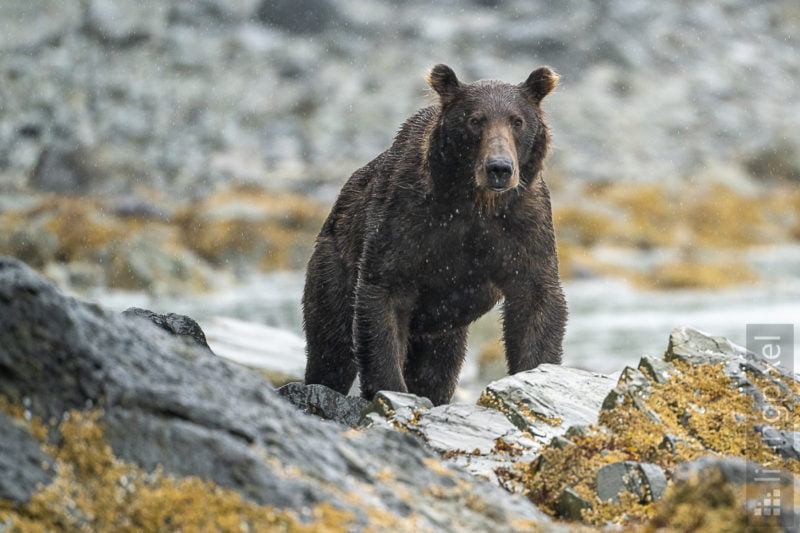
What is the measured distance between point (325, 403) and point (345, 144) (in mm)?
37076

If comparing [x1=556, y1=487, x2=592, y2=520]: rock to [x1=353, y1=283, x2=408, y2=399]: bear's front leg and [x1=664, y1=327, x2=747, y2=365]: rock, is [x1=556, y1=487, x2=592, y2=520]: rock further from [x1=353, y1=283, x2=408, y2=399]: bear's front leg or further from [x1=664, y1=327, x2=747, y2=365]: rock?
[x1=353, y1=283, x2=408, y2=399]: bear's front leg

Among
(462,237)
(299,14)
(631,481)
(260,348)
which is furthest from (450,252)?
(299,14)

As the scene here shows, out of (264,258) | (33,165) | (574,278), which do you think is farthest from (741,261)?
(33,165)

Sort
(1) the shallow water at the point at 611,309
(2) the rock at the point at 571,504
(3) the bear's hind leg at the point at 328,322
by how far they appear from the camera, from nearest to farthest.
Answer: (2) the rock at the point at 571,504 → (3) the bear's hind leg at the point at 328,322 → (1) the shallow water at the point at 611,309

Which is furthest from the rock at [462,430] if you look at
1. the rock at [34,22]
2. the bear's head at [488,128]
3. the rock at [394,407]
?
the rock at [34,22]

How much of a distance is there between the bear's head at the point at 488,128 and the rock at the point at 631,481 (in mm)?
2293

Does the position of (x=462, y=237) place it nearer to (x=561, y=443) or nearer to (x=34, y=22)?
(x=561, y=443)

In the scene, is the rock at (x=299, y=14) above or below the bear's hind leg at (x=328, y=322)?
above

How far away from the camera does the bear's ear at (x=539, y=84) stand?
666 cm

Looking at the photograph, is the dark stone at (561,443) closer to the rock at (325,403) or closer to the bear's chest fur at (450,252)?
the rock at (325,403)

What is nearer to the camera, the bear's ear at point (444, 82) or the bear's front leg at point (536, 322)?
the bear's front leg at point (536, 322)

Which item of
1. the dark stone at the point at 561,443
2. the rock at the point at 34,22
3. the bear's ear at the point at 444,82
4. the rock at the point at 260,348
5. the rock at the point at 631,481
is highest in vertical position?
the rock at the point at 34,22

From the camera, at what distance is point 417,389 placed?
748 cm

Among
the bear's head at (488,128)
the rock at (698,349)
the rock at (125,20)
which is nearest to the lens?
the rock at (698,349)
